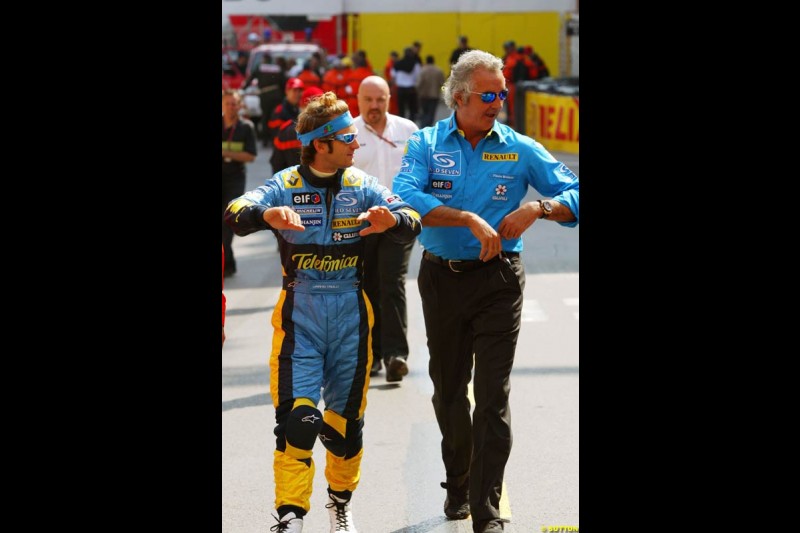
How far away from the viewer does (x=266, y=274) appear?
13930 mm

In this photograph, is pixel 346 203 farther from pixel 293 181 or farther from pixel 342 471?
pixel 342 471

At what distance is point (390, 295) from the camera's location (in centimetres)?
886

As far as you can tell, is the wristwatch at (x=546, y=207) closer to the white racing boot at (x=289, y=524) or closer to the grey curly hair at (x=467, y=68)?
the grey curly hair at (x=467, y=68)

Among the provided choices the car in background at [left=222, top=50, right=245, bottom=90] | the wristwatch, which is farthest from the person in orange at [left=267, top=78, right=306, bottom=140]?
the car in background at [left=222, top=50, right=245, bottom=90]

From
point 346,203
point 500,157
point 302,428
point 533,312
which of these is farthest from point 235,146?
point 302,428

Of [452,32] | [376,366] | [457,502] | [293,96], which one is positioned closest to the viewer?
[457,502]

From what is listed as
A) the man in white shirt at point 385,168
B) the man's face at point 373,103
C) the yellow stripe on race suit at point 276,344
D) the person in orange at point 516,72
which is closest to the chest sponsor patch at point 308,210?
the yellow stripe on race suit at point 276,344

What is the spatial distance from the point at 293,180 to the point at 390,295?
343 cm

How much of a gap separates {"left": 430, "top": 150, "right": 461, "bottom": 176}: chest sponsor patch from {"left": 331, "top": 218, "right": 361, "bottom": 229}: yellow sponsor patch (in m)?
0.52

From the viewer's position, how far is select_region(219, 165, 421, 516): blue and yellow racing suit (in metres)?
5.35

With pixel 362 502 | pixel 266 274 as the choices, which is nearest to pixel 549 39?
pixel 266 274
